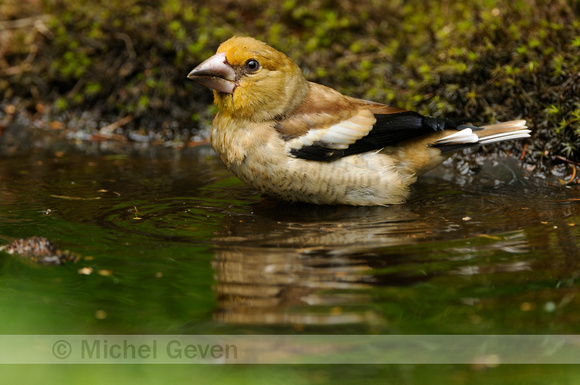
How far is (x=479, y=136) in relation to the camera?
5.28 m

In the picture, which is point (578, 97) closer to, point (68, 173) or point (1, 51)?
point (68, 173)

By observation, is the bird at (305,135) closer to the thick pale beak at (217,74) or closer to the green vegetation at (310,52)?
the thick pale beak at (217,74)

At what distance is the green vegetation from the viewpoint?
20.8 feet

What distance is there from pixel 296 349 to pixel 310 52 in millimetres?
5474

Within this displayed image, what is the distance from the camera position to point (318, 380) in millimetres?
2766

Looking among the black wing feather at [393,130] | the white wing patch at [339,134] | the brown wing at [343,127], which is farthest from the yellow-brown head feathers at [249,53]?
the black wing feather at [393,130]

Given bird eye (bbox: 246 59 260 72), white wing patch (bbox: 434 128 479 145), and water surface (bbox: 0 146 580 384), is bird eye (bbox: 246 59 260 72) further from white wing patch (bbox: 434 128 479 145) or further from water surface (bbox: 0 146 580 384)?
white wing patch (bbox: 434 128 479 145)

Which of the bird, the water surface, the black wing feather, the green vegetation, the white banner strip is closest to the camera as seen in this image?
the white banner strip

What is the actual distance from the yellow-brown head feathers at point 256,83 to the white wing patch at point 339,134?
0.32m

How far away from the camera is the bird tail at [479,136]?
5.23m

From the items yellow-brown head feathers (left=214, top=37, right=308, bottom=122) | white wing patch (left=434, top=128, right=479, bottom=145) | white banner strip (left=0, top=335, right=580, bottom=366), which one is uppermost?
yellow-brown head feathers (left=214, top=37, right=308, bottom=122)

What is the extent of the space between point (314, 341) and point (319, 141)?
2.27 meters

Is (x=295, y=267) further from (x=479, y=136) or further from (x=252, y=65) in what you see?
(x=479, y=136)

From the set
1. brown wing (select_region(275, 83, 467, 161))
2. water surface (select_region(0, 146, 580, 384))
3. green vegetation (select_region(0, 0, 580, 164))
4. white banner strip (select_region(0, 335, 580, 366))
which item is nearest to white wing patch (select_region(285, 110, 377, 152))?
brown wing (select_region(275, 83, 467, 161))
